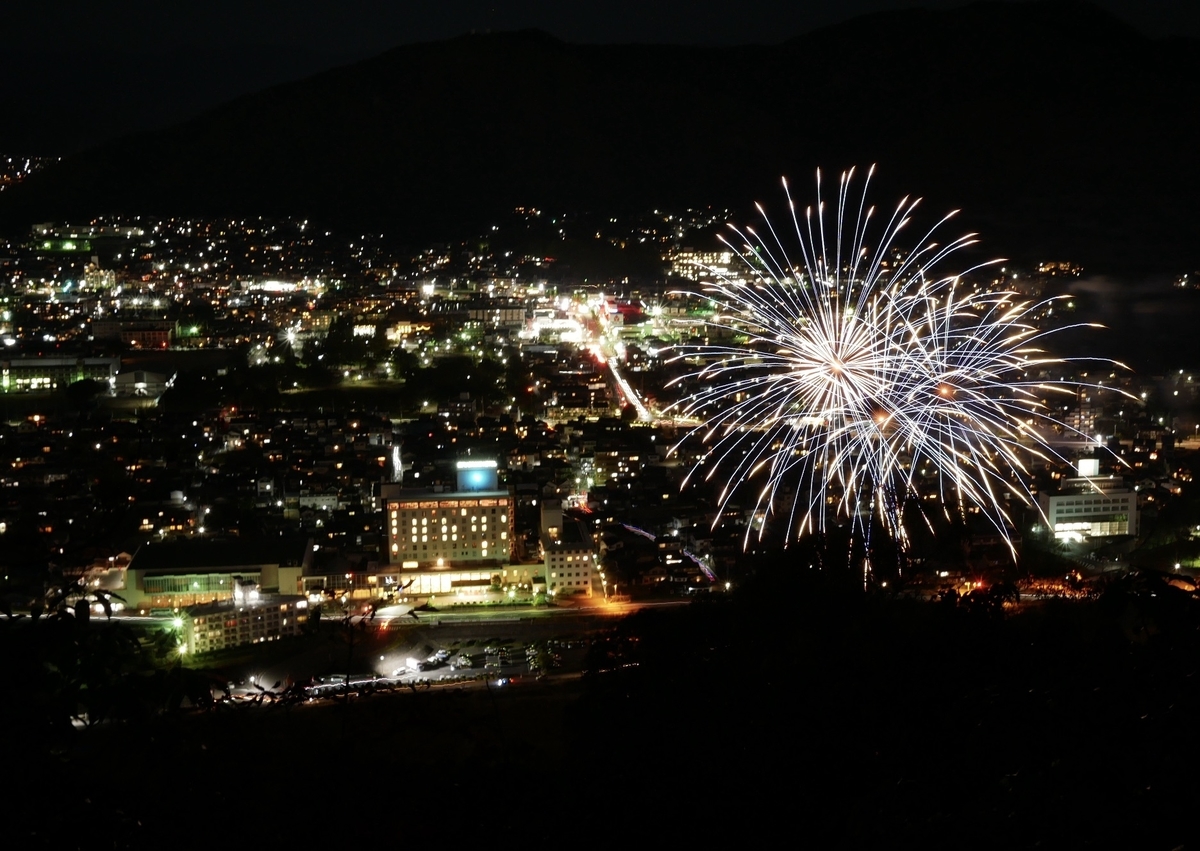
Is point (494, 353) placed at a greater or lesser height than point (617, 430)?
greater

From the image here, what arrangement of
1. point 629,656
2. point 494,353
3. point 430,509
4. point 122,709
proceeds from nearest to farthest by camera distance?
point 122,709 → point 629,656 → point 430,509 → point 494,353

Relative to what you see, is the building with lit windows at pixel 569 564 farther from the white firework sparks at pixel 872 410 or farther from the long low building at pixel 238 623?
the long low building at pixel 238 623

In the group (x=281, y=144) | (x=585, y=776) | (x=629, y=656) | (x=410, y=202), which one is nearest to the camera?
(x=585, y=776)

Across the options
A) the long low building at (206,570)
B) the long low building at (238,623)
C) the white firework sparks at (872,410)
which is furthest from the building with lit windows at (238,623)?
the white firework sparks at (872,410)

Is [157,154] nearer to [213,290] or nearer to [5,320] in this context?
[213,290]

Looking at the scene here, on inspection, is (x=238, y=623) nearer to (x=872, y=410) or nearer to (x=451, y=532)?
(x=451, y=532)

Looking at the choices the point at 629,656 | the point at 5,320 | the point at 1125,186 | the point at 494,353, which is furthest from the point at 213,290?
the point at 629,656
